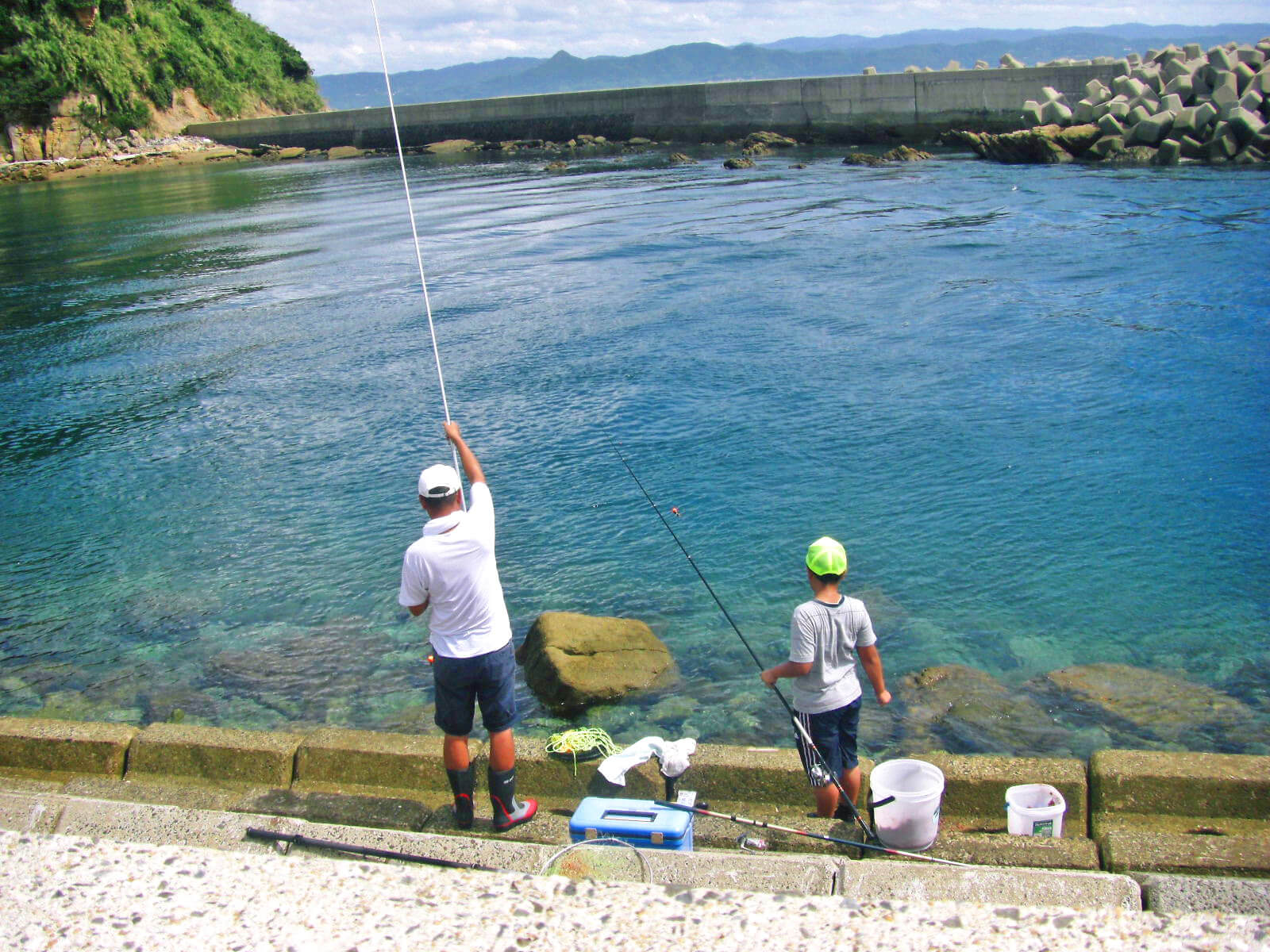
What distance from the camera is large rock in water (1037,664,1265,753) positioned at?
5730mm

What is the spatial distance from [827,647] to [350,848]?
2107 mm

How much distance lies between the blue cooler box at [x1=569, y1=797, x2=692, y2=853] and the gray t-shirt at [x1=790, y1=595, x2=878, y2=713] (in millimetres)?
863

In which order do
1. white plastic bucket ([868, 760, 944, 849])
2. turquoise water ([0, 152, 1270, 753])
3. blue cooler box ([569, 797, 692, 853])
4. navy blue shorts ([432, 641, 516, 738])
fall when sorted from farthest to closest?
turquoise water ([0, 152, 1270, 753]), navy blue shorts ([432, 641, 516, 738]), white plastic bucket ([868, 760, 944, 849]), blue cooler box ([569, 797, 692, 853])

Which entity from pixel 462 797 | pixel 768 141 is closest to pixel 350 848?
pixel 462 797

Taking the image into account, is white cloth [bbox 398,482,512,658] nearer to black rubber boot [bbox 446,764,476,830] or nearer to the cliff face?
black rubber boot [bbox 446,764,476,830]

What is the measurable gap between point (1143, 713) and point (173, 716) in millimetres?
6302

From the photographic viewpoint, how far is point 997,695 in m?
6.29

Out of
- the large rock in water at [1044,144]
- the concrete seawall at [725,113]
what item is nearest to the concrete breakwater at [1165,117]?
the large rock in water at [1044,144]

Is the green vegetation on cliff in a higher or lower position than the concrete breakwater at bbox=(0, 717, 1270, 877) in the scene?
higher

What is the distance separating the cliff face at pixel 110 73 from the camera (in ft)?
193

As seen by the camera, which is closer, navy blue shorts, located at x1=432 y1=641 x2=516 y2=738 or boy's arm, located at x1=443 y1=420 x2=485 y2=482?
navy blue shorts, located at x1=432 y1=641 x2=516 y2=738

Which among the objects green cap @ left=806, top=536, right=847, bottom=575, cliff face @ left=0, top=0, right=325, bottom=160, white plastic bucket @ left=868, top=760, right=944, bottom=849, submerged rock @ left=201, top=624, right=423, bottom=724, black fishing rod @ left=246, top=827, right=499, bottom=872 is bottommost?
submerged rock @ left=201, top=624, right=423, bottom=724

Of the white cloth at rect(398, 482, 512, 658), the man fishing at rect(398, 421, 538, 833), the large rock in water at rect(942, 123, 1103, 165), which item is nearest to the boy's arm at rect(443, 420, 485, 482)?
the man fishing at rect(398, 421, 538, 833)

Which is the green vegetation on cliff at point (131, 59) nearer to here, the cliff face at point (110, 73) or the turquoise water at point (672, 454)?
the cliff face at point (110, 73)
